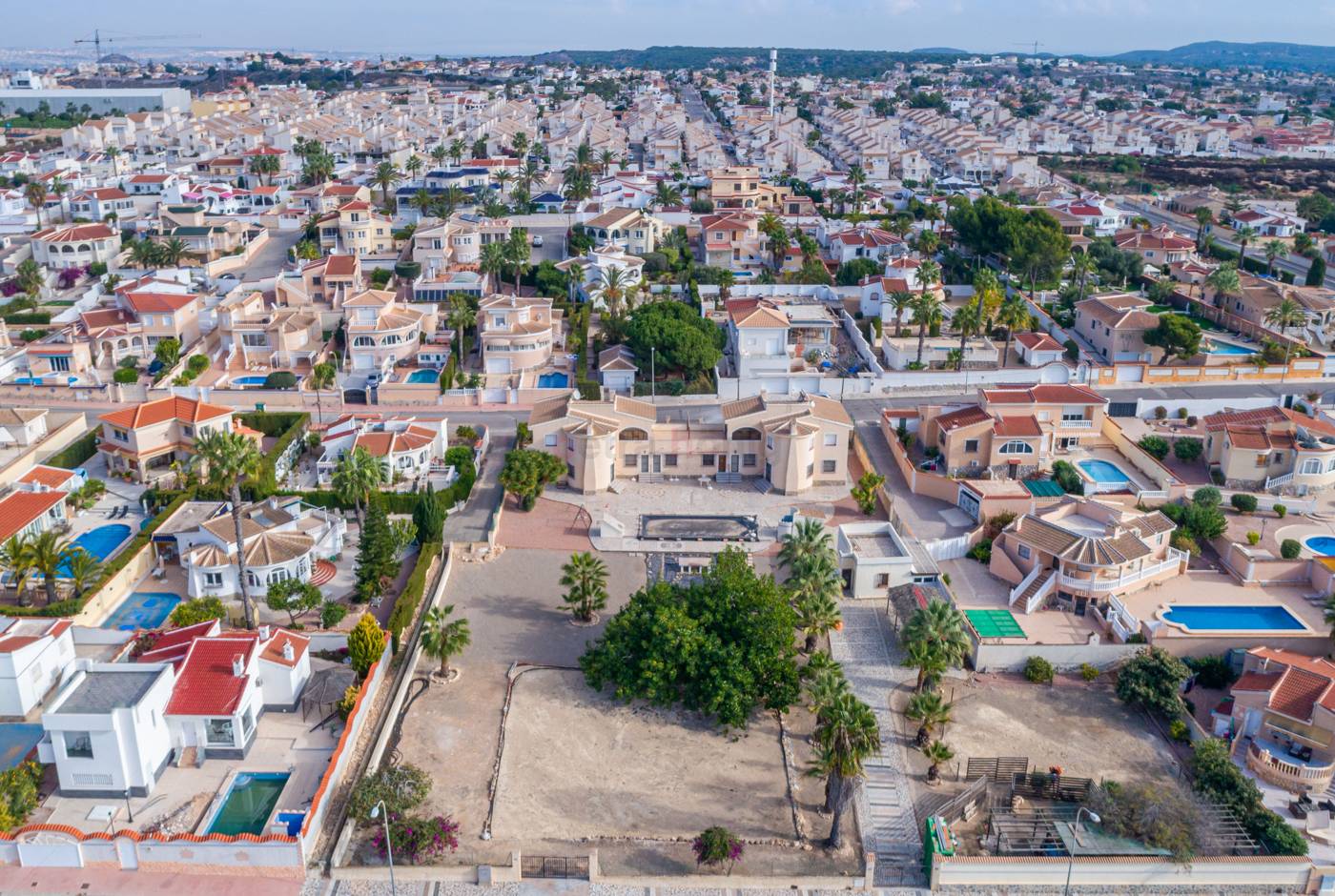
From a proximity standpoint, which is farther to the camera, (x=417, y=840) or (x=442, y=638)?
(x=442, y=638)

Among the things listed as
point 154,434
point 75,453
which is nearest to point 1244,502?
point 154,434

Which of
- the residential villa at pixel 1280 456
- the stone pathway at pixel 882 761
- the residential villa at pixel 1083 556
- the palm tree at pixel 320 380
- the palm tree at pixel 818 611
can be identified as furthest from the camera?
the palm tree at pixel 320 380

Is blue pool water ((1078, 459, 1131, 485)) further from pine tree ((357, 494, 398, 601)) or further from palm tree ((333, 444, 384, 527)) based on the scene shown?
palm tree ((333, 444, 384, 527))

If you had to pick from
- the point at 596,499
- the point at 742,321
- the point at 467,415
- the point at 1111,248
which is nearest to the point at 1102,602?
the point at 596,499

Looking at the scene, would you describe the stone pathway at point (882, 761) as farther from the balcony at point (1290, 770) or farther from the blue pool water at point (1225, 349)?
the blue pool water at point (1225, 349)

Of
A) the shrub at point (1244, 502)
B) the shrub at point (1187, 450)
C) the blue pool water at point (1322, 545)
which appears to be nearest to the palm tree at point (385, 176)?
the shrub at point (1187, 450)

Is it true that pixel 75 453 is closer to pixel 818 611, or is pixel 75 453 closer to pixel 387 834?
pixel 387 834

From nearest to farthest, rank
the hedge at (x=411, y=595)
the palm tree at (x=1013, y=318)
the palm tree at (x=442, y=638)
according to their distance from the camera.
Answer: the palm tree at (x=442, y=638) < the hedge at (x=411, y=595) < the palm tree at (x=1013, y=318)

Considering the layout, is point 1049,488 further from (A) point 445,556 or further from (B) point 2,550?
(B) point 2,550
